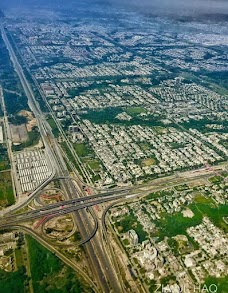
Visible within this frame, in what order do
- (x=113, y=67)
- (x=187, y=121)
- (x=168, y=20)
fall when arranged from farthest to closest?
(x=168, y=20) → (x=113, y=67) → (x=187, y=121)

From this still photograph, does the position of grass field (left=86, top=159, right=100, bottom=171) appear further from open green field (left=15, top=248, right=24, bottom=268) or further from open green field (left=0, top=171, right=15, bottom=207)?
open green field (left=15, top=248, right=24, bottom=268)

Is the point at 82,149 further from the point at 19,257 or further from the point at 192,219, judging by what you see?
the point at 19,257

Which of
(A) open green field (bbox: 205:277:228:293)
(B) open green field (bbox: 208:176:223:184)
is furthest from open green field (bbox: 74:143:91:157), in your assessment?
(A) open green field (bbox: 205:277:228:293)

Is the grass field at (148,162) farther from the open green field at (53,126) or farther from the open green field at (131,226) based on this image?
the open green field at (53,126)

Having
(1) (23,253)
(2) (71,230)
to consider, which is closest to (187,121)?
(2) (71,230)

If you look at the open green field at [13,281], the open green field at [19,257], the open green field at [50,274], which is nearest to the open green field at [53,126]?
the open green field at [19,257]

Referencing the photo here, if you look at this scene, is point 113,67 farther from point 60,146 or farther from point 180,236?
point 180,236

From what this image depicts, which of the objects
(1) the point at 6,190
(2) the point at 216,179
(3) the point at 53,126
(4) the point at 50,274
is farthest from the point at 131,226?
(3) the point at 53,126
